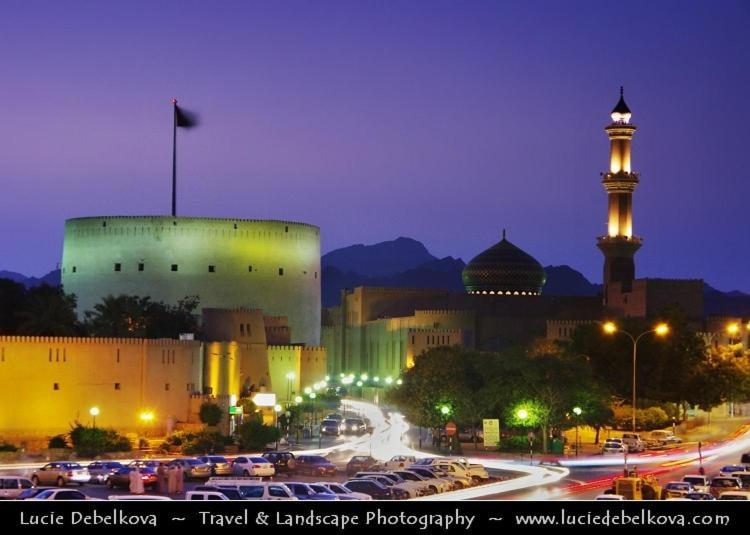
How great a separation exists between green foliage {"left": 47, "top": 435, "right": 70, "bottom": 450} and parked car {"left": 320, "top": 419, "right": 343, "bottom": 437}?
9.96 metres

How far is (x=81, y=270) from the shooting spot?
8106cm

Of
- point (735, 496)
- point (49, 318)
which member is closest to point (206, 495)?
point (735, 496)

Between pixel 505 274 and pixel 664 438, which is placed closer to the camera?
pixel 664 438

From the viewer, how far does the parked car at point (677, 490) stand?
37125mm

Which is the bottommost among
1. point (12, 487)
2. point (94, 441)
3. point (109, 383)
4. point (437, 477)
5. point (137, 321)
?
point (12, 487)

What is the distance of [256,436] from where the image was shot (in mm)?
54625

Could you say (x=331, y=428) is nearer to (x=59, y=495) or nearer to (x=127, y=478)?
(x=127, y=478)

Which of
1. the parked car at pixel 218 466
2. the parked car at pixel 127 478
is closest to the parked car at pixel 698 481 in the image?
the parked car at pixel 218 466

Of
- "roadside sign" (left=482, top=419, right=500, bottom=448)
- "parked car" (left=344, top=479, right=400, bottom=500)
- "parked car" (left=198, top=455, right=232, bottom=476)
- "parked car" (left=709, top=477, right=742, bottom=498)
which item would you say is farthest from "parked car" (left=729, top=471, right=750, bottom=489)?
"roadside sign" (left=482, top=419, right=500, bottom=448)

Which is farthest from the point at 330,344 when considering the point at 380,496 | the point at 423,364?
the point at 380,496

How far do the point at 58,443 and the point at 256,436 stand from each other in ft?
18.8

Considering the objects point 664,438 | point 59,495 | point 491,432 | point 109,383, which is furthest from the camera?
point 664,438

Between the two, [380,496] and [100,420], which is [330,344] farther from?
[380,496]

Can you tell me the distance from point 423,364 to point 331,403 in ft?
49.5
